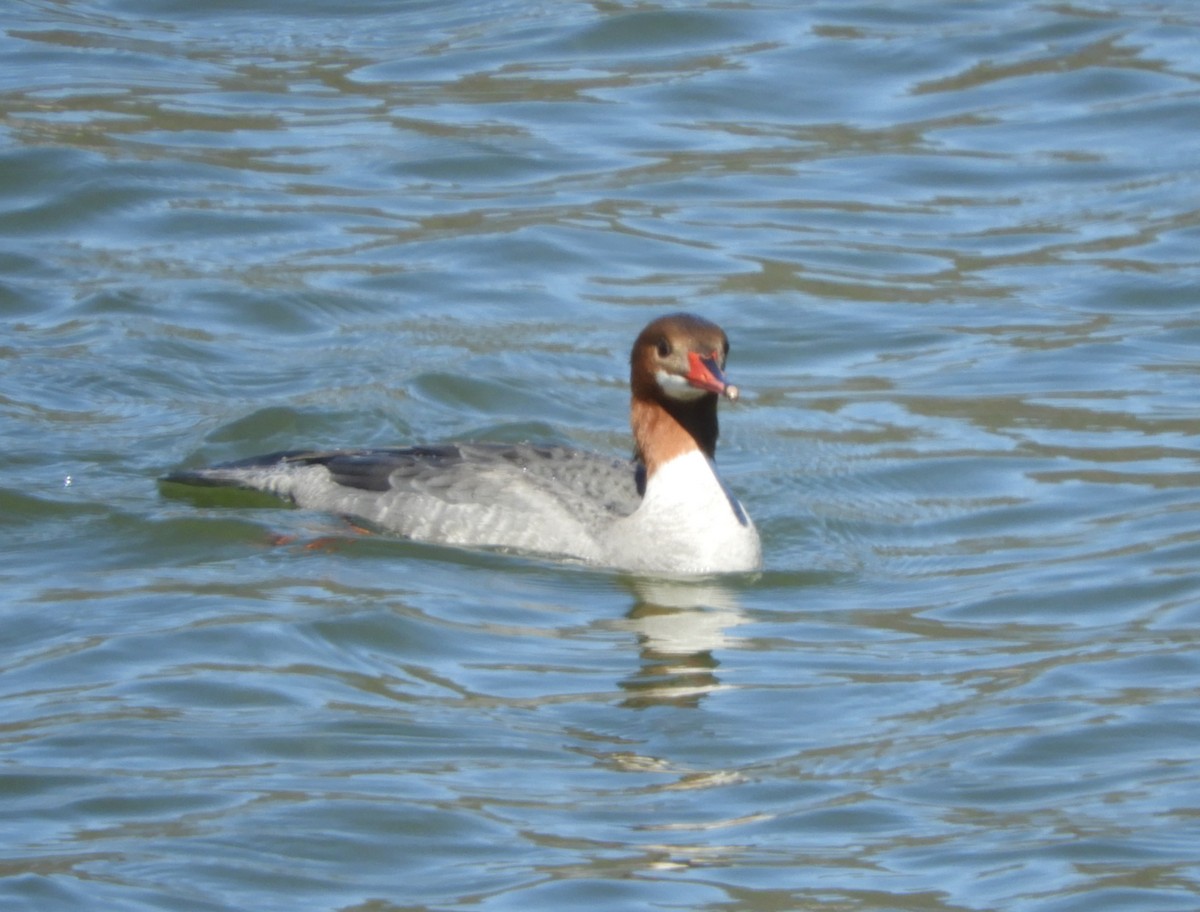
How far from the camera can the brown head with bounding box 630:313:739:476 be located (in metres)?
9.85

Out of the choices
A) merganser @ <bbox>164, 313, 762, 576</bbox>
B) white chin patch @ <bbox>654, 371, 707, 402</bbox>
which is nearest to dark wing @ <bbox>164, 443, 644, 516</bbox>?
merganser @ <bbox>164, 313, 762, 576</bbox>

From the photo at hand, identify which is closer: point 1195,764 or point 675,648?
point 1195,764

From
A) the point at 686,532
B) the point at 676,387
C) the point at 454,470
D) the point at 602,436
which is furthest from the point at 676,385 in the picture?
the point at 602,436

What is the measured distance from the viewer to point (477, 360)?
13.0 m

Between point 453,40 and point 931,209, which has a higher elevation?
point 453,40

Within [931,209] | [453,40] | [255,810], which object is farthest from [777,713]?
[453,40]

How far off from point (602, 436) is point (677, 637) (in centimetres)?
324

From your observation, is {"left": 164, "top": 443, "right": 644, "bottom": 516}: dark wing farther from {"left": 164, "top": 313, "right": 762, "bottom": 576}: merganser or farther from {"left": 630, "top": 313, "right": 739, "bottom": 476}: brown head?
{"left": 630, "top": 313, "right": 739, "bottom": 476}: brown head

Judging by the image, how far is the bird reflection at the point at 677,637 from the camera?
8586mm

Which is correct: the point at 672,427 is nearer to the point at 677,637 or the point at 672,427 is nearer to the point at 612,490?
the point at 612,490

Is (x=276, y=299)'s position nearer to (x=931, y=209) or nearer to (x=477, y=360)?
(x=477, y=360)

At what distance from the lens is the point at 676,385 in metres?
10.1

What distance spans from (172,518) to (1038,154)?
27.7ft

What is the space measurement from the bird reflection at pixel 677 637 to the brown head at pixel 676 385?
69cm
